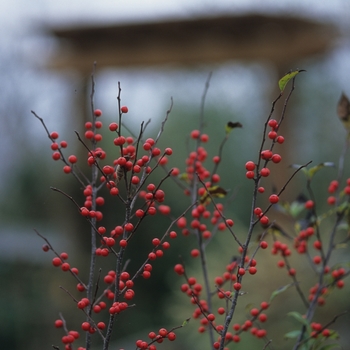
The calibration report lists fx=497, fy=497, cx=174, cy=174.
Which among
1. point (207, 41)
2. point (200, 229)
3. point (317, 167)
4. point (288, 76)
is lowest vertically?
point (200, 229)

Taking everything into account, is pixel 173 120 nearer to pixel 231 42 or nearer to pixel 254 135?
pixel 254 135

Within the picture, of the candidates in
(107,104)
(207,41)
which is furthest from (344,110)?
(107,104)

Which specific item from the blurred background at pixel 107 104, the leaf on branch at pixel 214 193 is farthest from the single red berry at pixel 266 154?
the blurred background at pixel 107 104

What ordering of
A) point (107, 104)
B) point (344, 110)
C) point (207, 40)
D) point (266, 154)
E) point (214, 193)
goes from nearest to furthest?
point (266, 154), point (214, 193), point (344, 110), point (207, 40), point (107, 104)

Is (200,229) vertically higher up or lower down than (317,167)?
lower down

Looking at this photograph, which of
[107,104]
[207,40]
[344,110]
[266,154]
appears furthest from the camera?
[107,104]

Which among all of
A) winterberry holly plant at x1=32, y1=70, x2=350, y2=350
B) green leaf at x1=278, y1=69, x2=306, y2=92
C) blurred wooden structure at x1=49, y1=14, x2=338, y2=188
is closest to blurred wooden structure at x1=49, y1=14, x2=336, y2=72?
blurred wooden structure at x1=49, y1=14, x2=338, y2=188

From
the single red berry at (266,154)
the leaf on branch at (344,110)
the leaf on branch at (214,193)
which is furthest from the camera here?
the leaf on branch at (344,110)

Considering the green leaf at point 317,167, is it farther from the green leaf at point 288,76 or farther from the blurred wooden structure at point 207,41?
the blurred wooden structure at point 207,41

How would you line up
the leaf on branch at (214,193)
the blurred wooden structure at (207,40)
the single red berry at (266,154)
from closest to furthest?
the single red berry at (266,154) → the leaf on branch at (214,193) → the blurred wooden structure at (207,40)

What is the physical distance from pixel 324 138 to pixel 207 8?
9.45ft

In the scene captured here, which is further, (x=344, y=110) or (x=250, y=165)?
(x=344, y=110)

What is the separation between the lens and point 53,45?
312 centimetres

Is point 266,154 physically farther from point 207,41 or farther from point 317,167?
point 207,41
